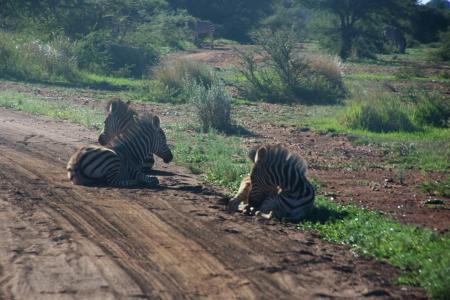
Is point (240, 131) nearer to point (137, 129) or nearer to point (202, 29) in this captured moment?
point (137, 129)

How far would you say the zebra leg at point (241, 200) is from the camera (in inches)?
398

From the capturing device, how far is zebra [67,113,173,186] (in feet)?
36.4

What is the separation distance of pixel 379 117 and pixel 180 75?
8392 mm

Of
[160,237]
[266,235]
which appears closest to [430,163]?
[266,235]

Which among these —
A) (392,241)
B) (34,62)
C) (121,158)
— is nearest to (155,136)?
(121,158)

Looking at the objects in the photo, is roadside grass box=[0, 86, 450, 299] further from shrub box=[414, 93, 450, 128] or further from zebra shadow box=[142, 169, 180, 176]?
shrub box=[414, 93, 450, 128]

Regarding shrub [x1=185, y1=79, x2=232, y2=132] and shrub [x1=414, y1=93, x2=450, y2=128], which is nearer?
shrub [x1=185, y1=79, x2=232, y2=132]

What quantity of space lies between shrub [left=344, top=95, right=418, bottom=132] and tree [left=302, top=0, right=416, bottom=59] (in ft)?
87.7

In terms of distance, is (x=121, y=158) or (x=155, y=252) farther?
(x=121, y=158)

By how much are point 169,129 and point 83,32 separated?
1783 centimetres

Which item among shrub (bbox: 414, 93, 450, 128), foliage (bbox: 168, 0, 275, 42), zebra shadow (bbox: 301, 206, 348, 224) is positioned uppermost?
foliage (bbox: 168, 0, 275, 42)

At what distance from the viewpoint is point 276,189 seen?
397 inches

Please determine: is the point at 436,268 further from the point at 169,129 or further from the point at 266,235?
the point at 169,129

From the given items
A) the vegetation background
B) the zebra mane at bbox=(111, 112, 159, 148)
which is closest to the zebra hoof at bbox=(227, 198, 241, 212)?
the vegetation background
